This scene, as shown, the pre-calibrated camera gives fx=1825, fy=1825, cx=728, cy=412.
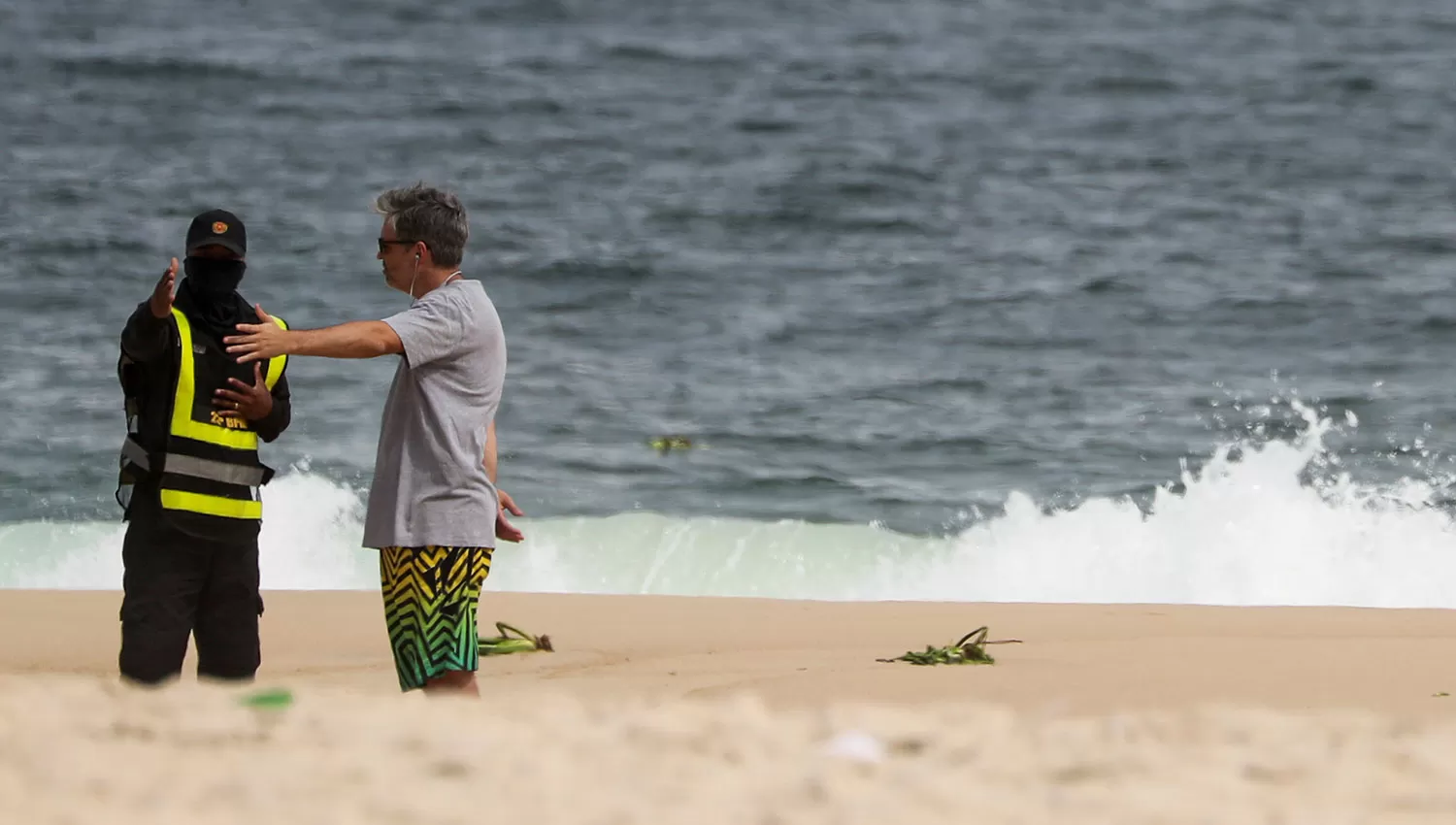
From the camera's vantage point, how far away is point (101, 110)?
74.4 feet

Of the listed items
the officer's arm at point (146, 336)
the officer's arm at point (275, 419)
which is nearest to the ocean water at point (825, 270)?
the officer's arm at point (275, 419)

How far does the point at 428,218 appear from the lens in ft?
14.7

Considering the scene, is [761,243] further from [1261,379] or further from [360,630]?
[360,630]

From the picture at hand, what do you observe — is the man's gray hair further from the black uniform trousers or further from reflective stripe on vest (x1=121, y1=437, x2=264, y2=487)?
the black uniform trousers

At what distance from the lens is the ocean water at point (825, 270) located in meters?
11.4

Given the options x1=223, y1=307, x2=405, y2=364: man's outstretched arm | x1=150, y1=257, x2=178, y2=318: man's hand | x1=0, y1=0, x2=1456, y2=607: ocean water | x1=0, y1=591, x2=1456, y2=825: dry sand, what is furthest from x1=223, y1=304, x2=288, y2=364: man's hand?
x1=0, y1=0, x2=1456, y2=607: ocean water

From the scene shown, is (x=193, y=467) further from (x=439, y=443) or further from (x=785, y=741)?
(x=785, y=741)

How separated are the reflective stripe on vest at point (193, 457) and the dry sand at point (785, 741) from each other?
0.47 m

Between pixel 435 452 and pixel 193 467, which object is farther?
pixel 193 467

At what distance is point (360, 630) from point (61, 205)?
13.4m

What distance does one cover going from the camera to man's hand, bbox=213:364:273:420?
15.1ft

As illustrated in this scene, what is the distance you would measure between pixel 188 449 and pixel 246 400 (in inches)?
7.7

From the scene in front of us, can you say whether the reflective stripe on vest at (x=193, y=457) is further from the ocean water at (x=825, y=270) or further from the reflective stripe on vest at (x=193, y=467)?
the ocean water at (x=825, y=270)

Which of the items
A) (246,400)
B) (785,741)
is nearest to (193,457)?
(246,400)
